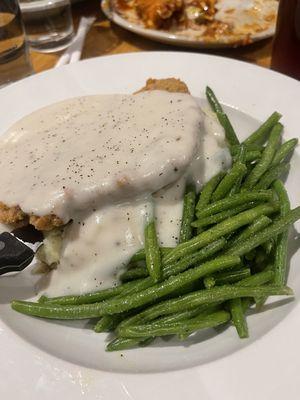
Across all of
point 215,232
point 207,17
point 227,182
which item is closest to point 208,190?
point 227,182

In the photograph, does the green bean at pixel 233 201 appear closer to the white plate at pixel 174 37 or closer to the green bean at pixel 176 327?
the green bean at pixel 176 327

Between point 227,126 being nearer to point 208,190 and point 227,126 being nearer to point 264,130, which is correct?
point 264,130

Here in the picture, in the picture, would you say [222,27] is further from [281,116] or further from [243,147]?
[243,147]

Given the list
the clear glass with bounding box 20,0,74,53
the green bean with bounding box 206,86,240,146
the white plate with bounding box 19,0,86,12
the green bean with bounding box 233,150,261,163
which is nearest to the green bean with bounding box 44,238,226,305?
the green bean with bounding box 233,150,261,163

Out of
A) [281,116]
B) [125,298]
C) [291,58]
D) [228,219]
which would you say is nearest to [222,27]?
[291,58]

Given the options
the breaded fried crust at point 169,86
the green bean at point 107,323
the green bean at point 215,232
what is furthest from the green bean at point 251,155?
the green bean at point 107,323

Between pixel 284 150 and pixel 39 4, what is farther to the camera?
pixel 39 4

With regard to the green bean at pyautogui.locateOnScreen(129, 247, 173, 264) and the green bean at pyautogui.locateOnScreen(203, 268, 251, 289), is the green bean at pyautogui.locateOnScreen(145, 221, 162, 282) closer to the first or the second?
the green bean at pyautogui.locateOnScreen(129, 247, 173, 264)
